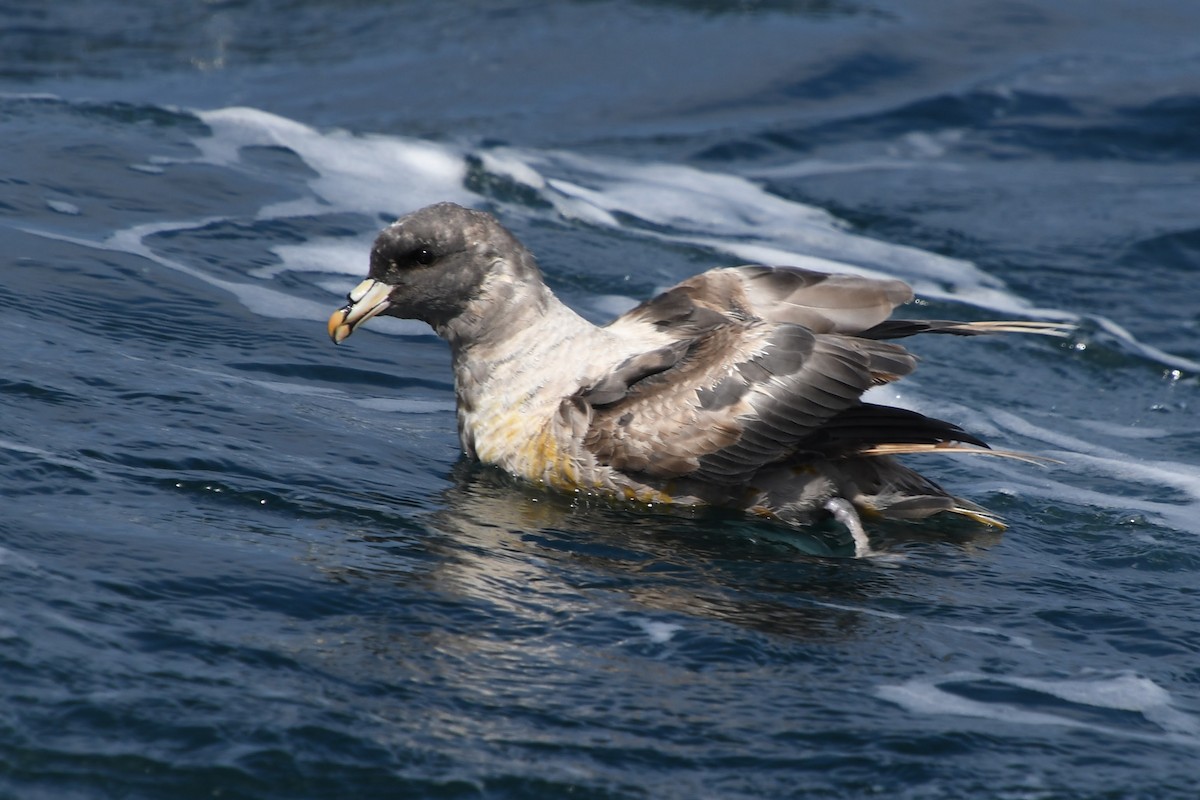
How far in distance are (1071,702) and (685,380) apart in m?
1.90

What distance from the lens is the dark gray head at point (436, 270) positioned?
6062mm

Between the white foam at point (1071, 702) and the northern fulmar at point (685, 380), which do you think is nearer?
the white foam at point (1071, 702)

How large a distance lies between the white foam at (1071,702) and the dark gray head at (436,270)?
8.13ft

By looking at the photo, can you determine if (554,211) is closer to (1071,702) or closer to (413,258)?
(413,258)

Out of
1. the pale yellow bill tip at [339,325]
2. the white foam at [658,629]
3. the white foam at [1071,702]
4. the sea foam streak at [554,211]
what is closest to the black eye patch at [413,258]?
the pale yellow bill tip at [339,325]

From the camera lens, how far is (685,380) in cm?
576

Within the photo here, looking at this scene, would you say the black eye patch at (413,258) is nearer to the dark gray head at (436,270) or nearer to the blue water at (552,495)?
the dark gray head at (436,270)

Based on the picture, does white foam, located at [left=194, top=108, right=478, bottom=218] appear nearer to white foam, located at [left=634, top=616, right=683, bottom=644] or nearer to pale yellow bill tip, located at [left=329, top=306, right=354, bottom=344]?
pale yellow bill tip, located at [left=329, top=306, right=354, bottom=344]

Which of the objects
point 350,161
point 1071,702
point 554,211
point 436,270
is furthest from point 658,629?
point 350,161

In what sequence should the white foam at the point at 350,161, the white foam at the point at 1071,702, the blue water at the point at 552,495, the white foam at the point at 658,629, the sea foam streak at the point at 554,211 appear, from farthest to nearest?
the white foam at the point at 350,161
the sea foam streak at the point at 554,211
the white foam at the point at 658,629
the white foam at the point at 1071,702
the blue water at the point at 552,495

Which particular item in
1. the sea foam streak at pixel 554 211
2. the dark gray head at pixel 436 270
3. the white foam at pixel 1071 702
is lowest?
the white foam at pixel 1071 702

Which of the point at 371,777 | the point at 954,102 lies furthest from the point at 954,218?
the point at 371,777

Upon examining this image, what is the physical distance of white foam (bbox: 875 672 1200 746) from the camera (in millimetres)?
4312

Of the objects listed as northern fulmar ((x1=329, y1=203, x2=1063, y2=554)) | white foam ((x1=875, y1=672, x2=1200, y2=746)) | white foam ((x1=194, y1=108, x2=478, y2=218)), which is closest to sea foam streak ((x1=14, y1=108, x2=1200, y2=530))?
white foam ((x1=194, y1=108, x2=478, y2=218))
